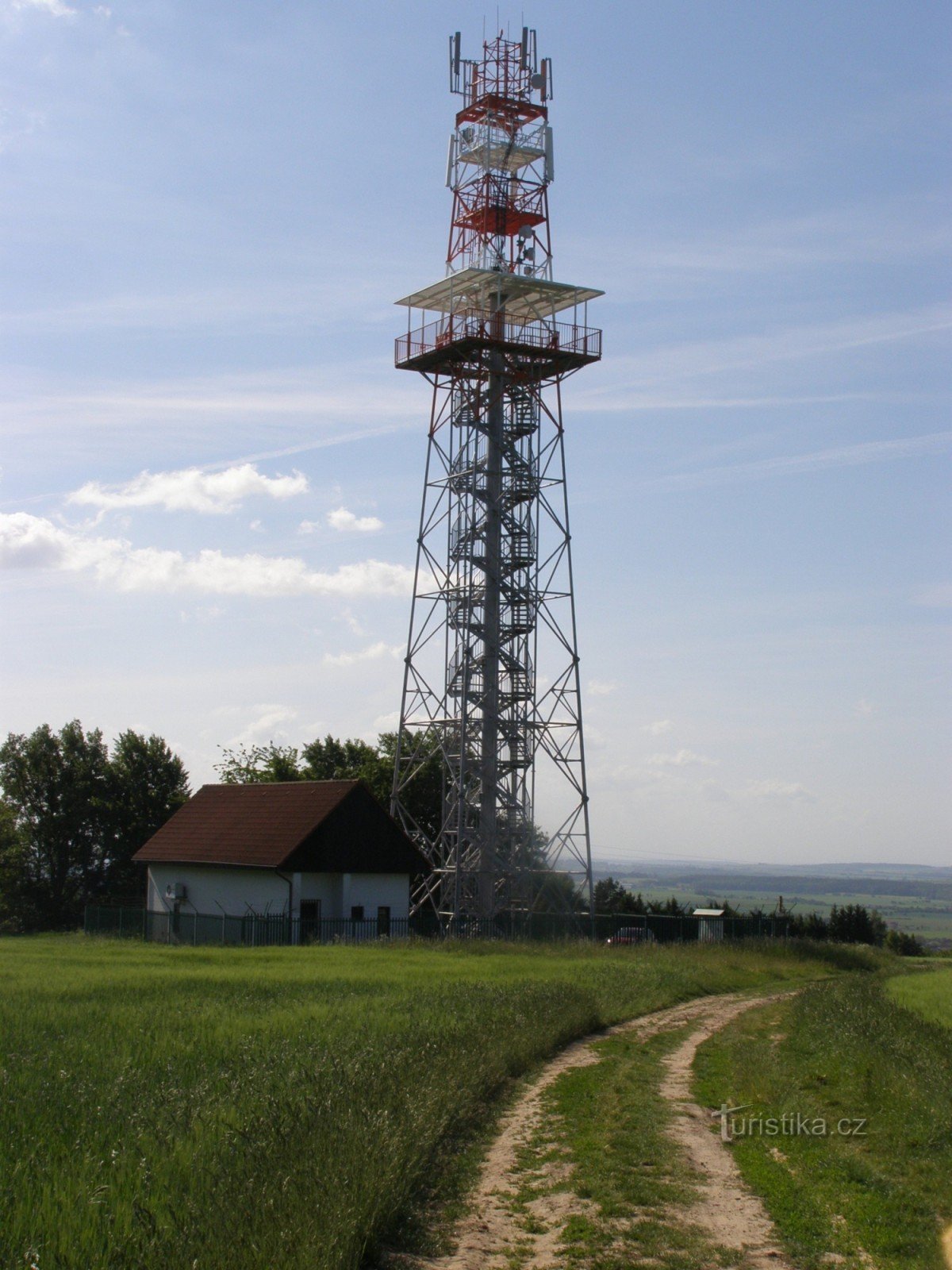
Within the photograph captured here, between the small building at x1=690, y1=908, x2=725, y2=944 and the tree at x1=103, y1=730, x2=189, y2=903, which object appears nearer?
the small building at x1=690, y1=908, x2=725, y2=944

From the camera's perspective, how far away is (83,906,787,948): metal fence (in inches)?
1518

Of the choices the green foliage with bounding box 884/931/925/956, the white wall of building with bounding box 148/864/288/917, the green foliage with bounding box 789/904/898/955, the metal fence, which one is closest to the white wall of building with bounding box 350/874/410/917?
the metal fence

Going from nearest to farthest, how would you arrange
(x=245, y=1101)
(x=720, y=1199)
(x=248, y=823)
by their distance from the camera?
(x=720, y=1199)
(x=245, y=1101)
(x=248, y=823)

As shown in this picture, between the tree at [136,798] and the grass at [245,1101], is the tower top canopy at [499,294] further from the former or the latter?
the tree at [136,798]

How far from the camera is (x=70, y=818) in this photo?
2598 inches

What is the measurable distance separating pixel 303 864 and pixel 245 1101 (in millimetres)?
28602

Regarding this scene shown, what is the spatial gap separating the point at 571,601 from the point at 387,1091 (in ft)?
93.9

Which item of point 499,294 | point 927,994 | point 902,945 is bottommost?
point 902,945

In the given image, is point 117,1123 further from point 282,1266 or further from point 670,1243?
point 670,1243

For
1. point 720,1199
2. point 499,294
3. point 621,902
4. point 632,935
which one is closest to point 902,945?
point 621,902

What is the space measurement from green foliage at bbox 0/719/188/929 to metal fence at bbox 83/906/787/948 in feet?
64.3

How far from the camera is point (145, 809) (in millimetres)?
66312

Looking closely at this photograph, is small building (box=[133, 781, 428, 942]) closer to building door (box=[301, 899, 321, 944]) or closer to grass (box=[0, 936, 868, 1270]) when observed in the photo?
building door (box=[301, 899, 321, 944])

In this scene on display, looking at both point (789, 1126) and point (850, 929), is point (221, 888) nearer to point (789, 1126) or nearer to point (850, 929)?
point (789, 1126)
